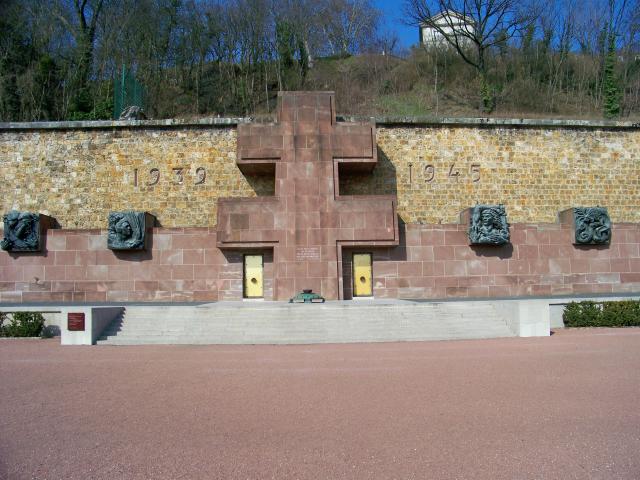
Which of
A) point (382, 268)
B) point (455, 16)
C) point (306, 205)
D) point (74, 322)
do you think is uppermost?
point (455, 16)

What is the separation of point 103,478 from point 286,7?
127 ft

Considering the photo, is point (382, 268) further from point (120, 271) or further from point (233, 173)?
point (120, 271)

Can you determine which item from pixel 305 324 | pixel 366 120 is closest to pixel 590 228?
pixel 366 120

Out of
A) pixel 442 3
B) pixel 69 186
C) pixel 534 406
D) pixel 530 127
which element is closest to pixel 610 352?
pixel 534 406

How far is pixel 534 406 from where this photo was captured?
607 centimetres

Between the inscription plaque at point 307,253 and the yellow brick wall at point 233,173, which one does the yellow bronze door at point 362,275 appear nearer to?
the inscription plaque at point 307,253

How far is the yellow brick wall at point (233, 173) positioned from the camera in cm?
1944

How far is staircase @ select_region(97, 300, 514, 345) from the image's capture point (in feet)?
39.3

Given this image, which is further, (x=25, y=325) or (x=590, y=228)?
(x=590, y=228)

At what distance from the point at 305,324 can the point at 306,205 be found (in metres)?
5.25

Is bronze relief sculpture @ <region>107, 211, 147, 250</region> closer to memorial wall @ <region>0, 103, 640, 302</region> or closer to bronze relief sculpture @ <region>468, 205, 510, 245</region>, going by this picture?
memorial wall @ <region>0, 103, 640, 302</region>

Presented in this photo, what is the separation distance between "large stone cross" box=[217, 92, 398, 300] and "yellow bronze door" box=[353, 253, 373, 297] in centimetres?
75

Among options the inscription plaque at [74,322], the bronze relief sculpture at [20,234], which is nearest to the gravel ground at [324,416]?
the inscription plaque at [74,322]

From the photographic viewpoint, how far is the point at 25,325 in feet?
40.5
